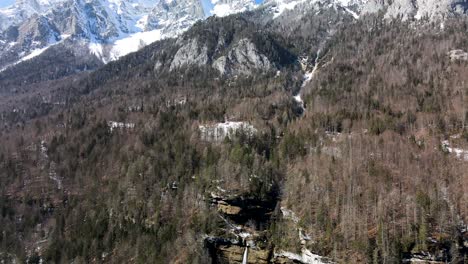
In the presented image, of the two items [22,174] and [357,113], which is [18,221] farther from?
[357,113]

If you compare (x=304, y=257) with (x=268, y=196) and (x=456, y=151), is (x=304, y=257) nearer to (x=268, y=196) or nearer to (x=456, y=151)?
(x=268, y=196)

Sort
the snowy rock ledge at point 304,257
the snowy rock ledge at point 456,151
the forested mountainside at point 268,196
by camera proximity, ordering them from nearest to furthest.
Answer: the snowy rock ledge at point 304,257 < the forested mountainside at point 268,196 < the snowy rock ledge at point 456,151

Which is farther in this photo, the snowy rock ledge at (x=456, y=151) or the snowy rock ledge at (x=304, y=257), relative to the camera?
the snowy rock ledge at (x=456, y=151)

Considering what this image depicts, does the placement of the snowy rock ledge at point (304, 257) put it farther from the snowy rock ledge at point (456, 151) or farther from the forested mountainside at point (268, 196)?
the snowy rock ledge at point (456, 151)

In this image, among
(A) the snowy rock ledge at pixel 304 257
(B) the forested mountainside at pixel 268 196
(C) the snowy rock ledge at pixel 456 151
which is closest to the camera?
(A) the snowy rock ledge at pixel 304 257

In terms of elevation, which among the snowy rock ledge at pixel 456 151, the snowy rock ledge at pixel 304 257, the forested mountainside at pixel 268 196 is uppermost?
the snowy rock ledge at pixel 456 151

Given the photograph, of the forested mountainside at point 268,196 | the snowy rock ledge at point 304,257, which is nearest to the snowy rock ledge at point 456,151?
the forested mountainside at point 268,196

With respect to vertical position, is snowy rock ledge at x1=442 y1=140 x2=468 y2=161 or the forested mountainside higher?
snowy rock ledge at x1=442 y1=140 x2=468 y2=161

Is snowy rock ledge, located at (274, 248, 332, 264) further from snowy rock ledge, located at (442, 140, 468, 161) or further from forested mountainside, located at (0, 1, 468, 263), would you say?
snowy rock ledge, located at (442, 140, 468, 161)

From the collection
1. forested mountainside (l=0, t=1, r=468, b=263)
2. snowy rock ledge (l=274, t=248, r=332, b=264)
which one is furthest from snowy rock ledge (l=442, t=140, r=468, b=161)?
snowy rock ledge (l=274, t=248, r=332, b=264)

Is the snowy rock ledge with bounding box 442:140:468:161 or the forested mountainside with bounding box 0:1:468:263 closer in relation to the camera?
the forested mountainside with bounding box 0:1:468:263

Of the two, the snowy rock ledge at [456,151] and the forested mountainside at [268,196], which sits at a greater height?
the snowy rock ledge at [456,151]
